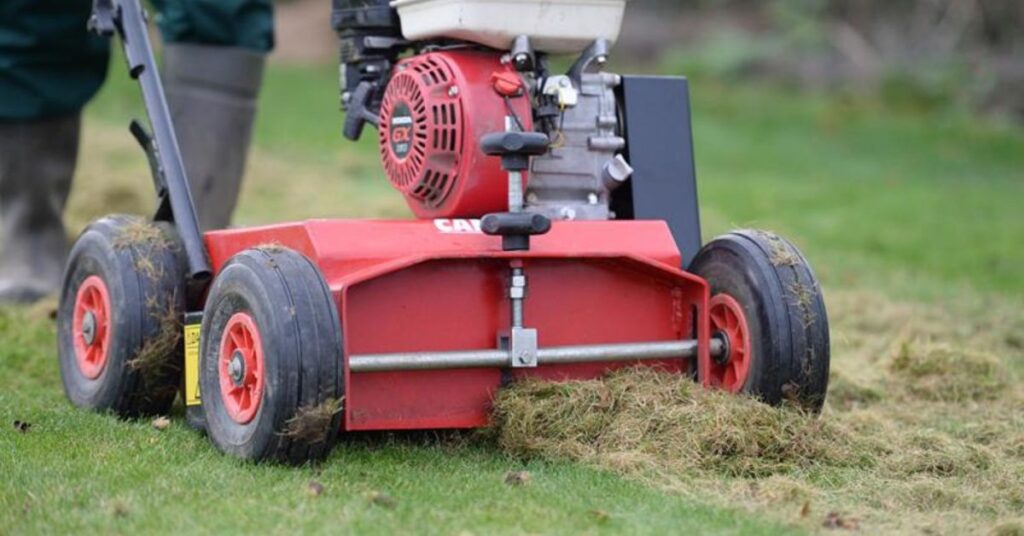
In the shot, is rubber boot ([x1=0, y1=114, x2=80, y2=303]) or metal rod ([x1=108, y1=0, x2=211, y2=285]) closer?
metal rod ([x1=108, y1=0, x2=211, y2=285])

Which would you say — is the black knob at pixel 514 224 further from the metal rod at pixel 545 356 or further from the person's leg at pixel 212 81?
the person's leg at pixel 212 81

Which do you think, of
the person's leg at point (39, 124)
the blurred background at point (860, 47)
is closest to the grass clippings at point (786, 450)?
the person's leg at point (39, 124)

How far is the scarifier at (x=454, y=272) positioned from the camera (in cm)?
370

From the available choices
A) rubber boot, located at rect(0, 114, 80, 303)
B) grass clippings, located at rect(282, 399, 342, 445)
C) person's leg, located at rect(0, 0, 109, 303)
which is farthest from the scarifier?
rubber boot, located at rect(0, 114, 80, 303)

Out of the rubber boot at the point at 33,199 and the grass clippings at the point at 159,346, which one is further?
the rubber boot at the point at 33,199

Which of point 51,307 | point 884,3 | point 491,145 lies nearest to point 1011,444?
point 491,145

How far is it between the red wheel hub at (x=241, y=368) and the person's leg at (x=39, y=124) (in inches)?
100

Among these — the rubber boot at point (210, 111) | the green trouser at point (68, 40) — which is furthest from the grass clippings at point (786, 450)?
the green trouser at point (68, 40)

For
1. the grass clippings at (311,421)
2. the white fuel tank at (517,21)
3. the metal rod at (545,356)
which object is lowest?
the grass clippings at (311,421)

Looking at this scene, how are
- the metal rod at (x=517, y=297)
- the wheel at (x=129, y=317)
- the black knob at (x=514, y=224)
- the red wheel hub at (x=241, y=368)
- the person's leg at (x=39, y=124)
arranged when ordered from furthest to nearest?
the person's leg at (x=39, y=124)
the wheel at (x=129, y=317)
the metal rod at (x=517, y=297)
the black knob at (x=514, y=224)
the red wheel hub at (x=241, y=368)

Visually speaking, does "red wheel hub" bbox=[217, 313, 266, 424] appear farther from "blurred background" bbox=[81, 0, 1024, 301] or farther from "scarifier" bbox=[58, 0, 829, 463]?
"blurred background" bbox=[81, 0, 1024, 301]

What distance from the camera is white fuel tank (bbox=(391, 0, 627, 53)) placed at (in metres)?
4.03

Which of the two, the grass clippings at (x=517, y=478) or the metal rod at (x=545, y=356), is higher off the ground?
the metal rod at (x=545, y=356)

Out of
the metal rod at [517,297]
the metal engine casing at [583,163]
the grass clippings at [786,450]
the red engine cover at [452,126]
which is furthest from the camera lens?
the metal engine casing at [583,163]
